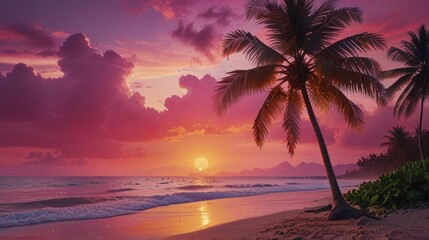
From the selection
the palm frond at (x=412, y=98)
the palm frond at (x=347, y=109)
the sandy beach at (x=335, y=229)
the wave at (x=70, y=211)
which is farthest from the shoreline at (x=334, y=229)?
the palm frond at (x=412, y=98)

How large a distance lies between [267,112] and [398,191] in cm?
531

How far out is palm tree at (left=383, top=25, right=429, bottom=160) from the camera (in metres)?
29.5

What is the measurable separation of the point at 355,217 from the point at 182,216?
8.43 metres

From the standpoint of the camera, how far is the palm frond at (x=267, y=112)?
14.5 m

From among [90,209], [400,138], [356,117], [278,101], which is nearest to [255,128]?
[278,101]

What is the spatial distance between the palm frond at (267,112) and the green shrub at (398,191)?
420 cm

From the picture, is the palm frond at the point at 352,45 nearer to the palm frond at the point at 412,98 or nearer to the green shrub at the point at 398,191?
the green shrub at the point at 398,191

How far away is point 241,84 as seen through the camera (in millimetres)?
13000

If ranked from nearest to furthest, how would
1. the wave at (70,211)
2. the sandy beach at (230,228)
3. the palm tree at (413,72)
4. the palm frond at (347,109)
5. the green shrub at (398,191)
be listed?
the sandy beach at (230,228) < the green shrub at (398,191) < the palm frond at (347,109) < the wave at (70,211) < the palm tree at (413,72)

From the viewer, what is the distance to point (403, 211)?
10.7 meters

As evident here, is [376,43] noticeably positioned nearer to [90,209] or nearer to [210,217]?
[210,217]

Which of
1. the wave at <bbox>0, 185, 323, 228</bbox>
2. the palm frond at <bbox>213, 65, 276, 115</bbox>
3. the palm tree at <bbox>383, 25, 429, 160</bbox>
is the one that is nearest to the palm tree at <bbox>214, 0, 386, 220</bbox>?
the palm frond at <bbox>213, 65, 276, 115</bbox>

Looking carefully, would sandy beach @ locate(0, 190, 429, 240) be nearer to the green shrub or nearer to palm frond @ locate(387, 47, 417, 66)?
the green shrub

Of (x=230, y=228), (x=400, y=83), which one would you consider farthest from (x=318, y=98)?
(x=400, y=83)
